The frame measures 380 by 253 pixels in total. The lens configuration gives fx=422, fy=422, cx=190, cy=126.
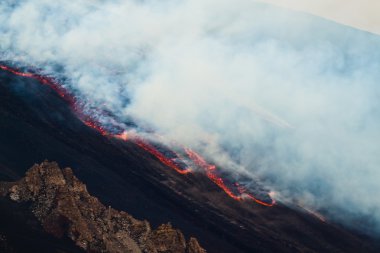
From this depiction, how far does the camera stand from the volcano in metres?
14.3

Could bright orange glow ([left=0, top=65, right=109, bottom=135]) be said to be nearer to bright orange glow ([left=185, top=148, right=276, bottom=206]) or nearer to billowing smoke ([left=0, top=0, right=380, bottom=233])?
billowing smoke ([left=0, top=0, right=380, bottom=233])

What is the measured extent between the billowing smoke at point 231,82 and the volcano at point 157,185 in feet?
5.66

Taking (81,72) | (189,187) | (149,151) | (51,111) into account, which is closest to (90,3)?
(81,72)

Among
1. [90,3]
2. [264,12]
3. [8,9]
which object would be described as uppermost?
[264,12]

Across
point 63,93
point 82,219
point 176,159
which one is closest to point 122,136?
point 176,159

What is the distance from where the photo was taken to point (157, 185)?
1582 centimetres

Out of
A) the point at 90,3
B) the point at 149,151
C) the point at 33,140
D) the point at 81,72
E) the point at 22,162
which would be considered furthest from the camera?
the point at 90,3

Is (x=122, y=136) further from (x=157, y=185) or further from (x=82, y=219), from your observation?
(x=82, y=219)

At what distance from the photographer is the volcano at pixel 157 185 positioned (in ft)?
46.9

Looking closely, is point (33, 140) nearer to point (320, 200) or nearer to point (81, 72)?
point (81, 72)

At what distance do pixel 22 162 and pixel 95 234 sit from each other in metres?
4.15

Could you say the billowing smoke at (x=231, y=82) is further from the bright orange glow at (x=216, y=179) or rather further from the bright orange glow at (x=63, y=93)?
the bright orange glow at (x=216, y=179)

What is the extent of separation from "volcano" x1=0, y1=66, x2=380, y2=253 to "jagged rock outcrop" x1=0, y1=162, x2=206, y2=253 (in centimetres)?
51

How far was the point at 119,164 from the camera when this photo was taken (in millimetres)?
16172
